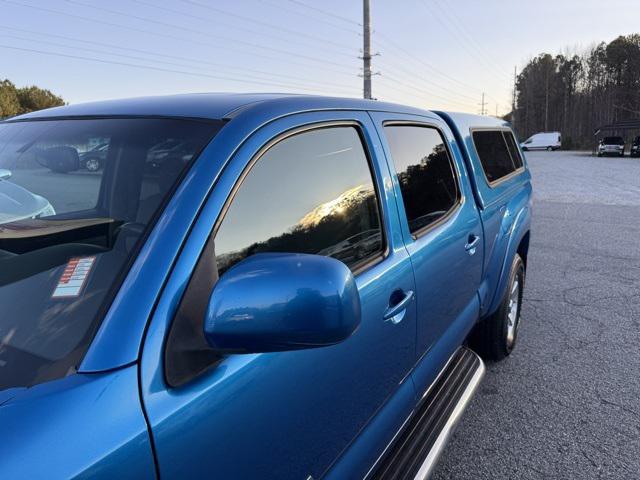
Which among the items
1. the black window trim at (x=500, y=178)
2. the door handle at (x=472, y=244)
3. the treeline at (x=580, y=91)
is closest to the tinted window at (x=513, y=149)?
the black window trim at (x=500, y=178)

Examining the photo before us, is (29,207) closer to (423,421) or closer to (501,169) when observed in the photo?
(423,421)

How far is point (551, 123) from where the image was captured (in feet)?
265

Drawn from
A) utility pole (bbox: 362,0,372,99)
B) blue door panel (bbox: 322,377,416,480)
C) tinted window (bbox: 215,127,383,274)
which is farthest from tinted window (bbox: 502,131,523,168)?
utility pole (bbox: 362,0,372,99)

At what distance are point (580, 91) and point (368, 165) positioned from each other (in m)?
87.3

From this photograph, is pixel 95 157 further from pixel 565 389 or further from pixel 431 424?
pixel 565 389

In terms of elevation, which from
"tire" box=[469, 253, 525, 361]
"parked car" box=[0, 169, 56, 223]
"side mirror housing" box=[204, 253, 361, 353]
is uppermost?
"parked car" box=[0, 169, 56, 223]

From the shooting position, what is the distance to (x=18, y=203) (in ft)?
5.63

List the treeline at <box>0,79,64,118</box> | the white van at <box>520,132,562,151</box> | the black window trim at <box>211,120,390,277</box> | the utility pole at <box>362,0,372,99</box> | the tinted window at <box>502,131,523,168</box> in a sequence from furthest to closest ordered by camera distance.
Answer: the white van at <box>520,132,562,151</box>
the treeline at <box>0,79,64,118</box>
the utility pole at <box>362,0,372,99</box>
the tinted window at <box>502,131,523,168</box>
the black window trim at <box>211,120,390,277</box>

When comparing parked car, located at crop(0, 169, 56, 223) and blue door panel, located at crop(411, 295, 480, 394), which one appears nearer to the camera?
parked car, located at crop(0, 169, 56, 223)

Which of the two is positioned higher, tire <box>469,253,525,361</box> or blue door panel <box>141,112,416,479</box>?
blue door panel <box>141,112,416,479</box>

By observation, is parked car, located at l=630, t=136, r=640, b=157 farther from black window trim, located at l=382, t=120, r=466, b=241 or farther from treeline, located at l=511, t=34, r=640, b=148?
black window trim, located at l=382, t=120, r=466, b=241

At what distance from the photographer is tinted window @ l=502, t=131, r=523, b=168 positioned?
14.4ft

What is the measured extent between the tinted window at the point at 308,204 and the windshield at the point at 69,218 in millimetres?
198

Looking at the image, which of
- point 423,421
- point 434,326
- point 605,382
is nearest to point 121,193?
point 434,326
